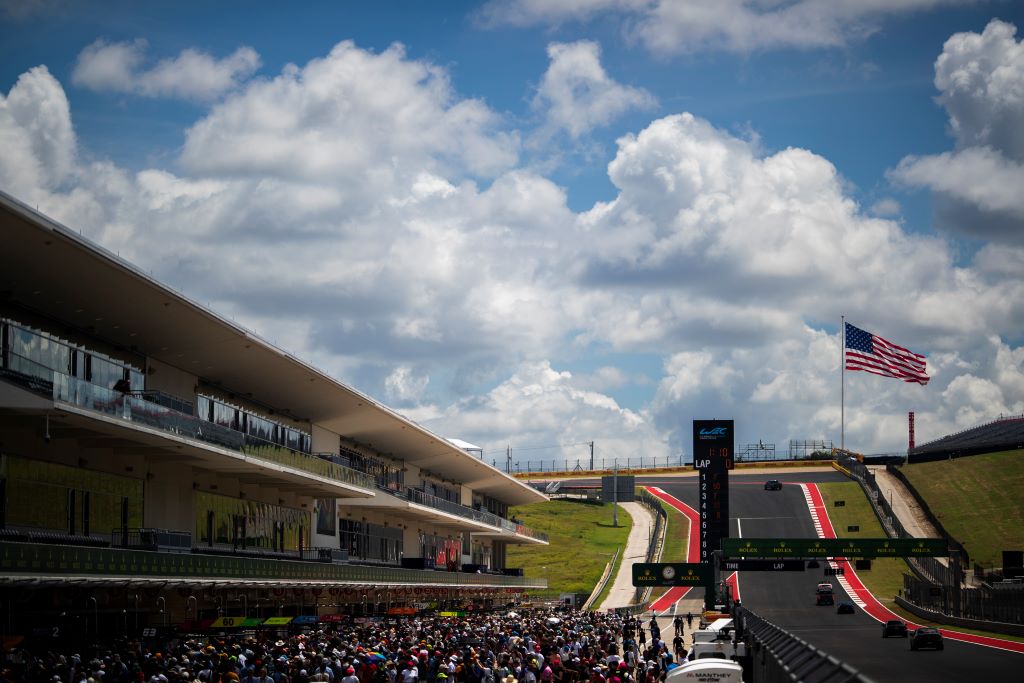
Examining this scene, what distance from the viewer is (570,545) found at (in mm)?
107312

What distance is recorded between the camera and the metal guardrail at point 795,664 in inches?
378

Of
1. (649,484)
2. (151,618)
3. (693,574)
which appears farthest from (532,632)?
(649,484)

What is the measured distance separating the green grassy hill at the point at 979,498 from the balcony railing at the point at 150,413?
56.9 meters

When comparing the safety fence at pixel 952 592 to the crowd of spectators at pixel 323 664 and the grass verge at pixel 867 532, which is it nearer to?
the grass verge at pixel 867 532

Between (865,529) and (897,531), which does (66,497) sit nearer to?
(897,531)

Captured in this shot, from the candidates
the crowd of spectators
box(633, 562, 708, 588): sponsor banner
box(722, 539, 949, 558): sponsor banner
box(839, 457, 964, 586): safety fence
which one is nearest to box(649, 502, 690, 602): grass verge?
box(633, 562, 708, 588): sponsor banner

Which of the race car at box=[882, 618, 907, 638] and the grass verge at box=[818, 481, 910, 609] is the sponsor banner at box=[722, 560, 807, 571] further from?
the race car at box=[882, 618, 907, 638]

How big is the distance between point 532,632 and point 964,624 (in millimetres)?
29008

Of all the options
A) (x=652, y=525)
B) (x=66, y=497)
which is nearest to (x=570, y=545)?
(x=652, y=525)

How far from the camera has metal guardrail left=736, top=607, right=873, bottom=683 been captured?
9.60 m

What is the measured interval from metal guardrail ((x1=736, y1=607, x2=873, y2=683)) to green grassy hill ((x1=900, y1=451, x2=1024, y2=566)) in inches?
2867

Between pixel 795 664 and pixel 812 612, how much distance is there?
6130cm

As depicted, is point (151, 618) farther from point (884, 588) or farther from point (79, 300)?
point (884, 588)

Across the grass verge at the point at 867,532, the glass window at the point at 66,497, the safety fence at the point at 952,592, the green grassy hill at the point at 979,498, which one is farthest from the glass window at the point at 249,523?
the green grassy hill at the point at 979,498
